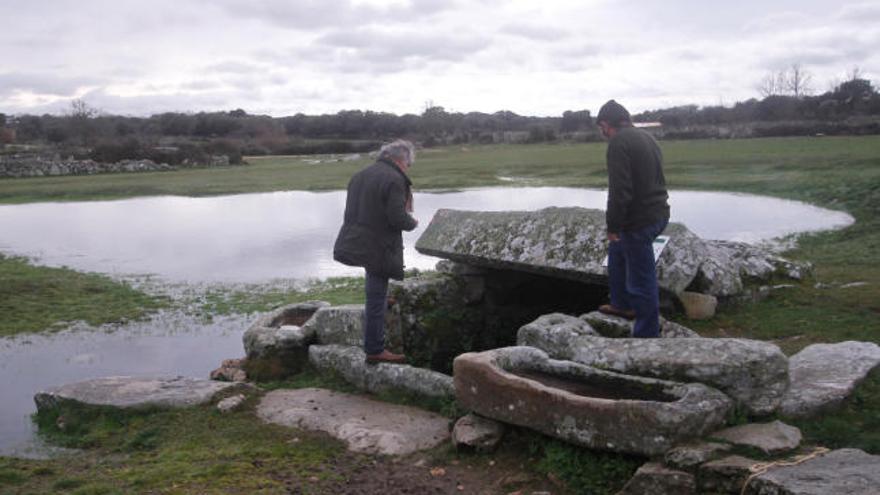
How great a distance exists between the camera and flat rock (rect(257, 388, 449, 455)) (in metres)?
7.53

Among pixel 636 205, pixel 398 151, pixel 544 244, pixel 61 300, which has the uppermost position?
pixel 398 151

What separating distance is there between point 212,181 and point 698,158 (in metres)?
24.6

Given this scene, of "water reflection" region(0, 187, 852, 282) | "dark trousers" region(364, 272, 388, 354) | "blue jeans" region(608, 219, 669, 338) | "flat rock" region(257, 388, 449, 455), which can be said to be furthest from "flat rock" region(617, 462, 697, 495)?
"water reflection" region(0, 187, 852, 282)

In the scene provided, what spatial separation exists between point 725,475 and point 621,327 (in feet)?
9.63

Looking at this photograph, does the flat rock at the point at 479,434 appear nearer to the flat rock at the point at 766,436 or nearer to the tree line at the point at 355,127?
the flat rock at the point at 766,436

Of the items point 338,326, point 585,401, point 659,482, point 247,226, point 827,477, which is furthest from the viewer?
point 247,226

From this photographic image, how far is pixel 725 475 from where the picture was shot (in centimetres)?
545

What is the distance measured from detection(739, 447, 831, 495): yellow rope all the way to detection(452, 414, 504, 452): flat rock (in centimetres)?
213

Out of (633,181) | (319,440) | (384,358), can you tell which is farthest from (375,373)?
(633,181)

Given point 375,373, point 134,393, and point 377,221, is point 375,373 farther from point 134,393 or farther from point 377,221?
point 134,393

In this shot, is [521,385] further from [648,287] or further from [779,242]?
A: [779,242]

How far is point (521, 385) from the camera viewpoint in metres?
6.67

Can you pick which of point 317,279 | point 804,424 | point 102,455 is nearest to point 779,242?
point 317,279

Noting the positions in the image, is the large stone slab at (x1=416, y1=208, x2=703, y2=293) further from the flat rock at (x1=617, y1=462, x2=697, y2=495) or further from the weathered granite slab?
the flat rock at (x1=617, y1=462, x2=697, y2=495)
